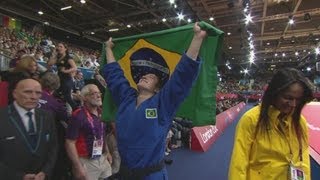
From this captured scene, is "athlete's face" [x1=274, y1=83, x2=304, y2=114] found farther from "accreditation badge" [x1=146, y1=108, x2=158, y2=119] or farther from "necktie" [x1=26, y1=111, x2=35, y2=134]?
"necktie" [x1=26, y1=111, x2=35, y2=134]

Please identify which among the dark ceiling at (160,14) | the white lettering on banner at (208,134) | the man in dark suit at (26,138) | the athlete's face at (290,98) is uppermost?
the dark ceiling at (160,14)

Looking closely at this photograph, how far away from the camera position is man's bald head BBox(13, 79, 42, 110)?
2486mm

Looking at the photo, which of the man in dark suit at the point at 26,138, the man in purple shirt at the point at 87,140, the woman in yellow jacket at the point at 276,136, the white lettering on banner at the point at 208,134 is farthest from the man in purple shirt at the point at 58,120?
the white lettering on banner at the point at 208,134

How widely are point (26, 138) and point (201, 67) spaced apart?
1.35 meters

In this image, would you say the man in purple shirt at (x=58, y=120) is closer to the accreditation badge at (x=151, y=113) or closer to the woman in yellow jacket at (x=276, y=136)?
the accreditation badge at (x=151, y=113)

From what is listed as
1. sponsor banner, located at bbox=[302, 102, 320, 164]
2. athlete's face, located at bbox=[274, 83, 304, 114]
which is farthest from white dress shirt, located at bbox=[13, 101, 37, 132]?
sponsor banner, located at bbox=[302, 102, 320, 164]

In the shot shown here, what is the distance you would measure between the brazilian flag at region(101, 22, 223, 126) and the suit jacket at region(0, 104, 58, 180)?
0.50 m

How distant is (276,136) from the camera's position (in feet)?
6.14

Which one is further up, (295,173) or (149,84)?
(149,84)

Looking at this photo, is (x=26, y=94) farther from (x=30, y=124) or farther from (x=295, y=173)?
(x=295, y=173)

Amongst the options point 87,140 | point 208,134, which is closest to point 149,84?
point 87,140

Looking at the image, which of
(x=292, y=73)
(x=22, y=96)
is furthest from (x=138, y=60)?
(x=292, y=73)

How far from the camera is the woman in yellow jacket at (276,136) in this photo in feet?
6.04

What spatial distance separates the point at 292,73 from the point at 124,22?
51.0 feet
